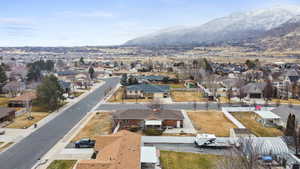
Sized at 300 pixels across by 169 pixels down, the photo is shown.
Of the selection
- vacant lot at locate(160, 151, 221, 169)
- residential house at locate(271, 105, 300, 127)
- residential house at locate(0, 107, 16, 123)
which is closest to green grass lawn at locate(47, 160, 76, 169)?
vacant lot at locate(160, 151, 221, 169)

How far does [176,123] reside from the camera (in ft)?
95.7

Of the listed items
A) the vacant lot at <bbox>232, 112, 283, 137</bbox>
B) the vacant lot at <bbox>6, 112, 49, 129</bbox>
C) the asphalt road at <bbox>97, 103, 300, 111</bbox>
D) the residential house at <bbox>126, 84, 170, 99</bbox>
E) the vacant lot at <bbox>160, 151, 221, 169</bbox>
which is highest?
the residential house at <bbox>126, 84, 170, 99</bbox>

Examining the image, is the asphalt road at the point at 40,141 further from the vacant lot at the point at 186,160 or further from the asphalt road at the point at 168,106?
the vacant lot at the point at 186,160

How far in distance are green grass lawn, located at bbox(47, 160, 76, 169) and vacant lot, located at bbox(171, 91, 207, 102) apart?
27856mm

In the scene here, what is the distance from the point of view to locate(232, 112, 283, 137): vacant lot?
27.1 metres

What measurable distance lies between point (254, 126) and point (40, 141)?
1036 inches

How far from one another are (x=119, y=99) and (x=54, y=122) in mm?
16245

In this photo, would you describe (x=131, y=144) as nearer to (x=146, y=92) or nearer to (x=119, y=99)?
(x=119, y=99)

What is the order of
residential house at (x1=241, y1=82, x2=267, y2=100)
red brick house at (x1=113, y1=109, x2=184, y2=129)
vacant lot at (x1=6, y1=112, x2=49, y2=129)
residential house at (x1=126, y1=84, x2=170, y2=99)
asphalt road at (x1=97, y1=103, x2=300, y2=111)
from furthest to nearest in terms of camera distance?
residential house at (x1=126, y1=84, x2=170, y2=99) → residential house at (x1=241, y1=82, x2=267, y2=100) → asphalt road at (x1=97, y1=103, x2=300, y2=111) → vacant lot at (x1=6, y1=112, x2=49, y2=129) → red brick house at (x1=113, y1=109, x2=184, y2=129)

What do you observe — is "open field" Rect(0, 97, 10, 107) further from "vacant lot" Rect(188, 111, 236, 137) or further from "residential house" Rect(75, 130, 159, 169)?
"vacant lot" Rect(188, 111, 236, 137)

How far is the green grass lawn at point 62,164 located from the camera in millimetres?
19125

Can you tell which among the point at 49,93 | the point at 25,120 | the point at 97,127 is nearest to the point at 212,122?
the point at 97,127

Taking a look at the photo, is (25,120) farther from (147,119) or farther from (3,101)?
(147,119)

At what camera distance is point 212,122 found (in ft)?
102
